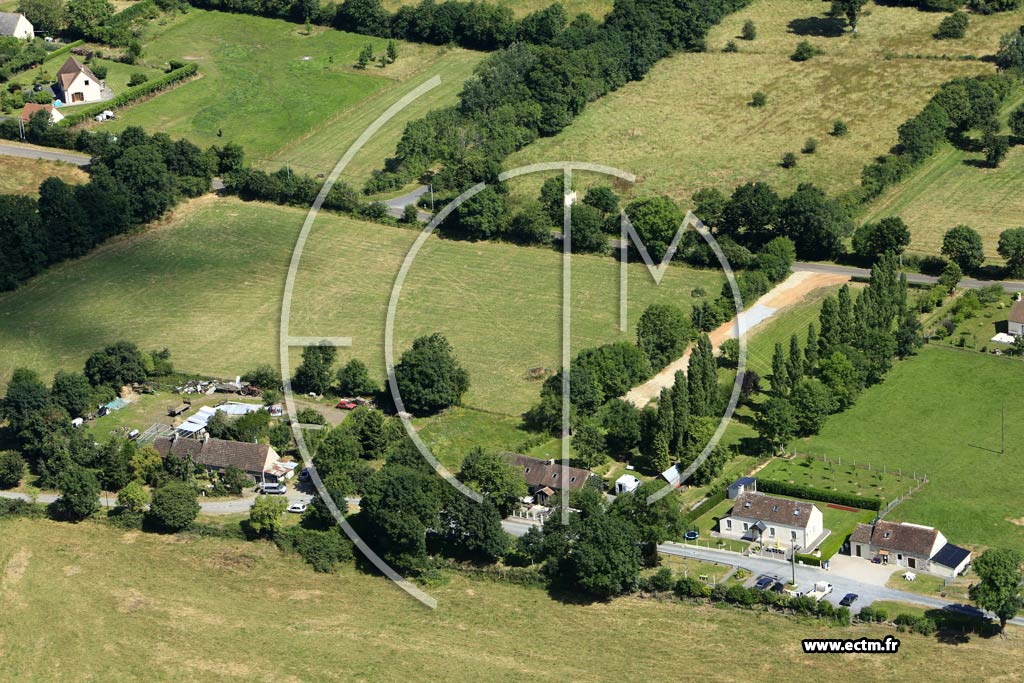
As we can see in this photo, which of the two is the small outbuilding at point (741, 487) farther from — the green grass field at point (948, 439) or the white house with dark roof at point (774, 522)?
the green grass field at point (948, 439)

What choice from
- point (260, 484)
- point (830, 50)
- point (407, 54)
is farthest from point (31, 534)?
point (830, 50)

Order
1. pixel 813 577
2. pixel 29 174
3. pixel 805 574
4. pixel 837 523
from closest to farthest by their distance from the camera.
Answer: pixel 813 577 → pixel 805 574 → pixel 837 523 → pixel 29 174

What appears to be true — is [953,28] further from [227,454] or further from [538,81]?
[227,454]

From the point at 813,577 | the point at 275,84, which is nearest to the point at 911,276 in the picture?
the point at 813,577

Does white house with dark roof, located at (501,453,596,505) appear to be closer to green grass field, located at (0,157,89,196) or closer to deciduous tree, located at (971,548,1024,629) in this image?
deciduous tree, located at (971,548,1024,629)

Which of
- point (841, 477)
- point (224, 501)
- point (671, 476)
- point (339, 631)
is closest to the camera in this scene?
point (339, 631)

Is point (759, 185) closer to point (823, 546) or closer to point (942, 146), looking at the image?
point (942, 146)

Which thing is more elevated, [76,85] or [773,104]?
[76,85]
